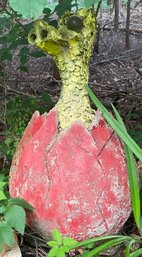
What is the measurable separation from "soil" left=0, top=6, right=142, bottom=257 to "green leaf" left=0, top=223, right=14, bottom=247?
0.72 feet

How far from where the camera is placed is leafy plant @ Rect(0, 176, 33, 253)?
4.62ft

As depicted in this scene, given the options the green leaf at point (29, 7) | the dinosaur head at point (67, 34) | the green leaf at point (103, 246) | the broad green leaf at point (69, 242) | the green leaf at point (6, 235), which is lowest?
the green leaf at point (103, 246)

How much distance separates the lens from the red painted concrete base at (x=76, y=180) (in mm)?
1512

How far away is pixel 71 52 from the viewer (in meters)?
1.57

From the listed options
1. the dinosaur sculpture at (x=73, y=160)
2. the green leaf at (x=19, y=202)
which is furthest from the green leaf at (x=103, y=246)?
the green leaf at (x=19, y=202)

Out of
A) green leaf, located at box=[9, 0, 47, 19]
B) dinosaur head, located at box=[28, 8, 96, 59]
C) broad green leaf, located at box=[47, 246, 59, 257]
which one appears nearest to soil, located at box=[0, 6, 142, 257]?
broad green leaf, located at box=[47, 246, 59, 257]

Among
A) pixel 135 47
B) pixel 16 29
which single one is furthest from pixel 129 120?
pixel 135 47

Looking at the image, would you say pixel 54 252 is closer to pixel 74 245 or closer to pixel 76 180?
pixel 74 245

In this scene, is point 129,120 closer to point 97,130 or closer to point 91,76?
point 97,130

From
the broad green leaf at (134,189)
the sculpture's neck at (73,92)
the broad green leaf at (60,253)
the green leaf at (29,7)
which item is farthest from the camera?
the sculpture's neck at (73,92)

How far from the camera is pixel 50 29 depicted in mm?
1477

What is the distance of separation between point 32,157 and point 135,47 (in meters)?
3.18

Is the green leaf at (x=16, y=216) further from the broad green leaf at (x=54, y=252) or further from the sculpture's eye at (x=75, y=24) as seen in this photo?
the sculpture's eye at (x=75, y=24)

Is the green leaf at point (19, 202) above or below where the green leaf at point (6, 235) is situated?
above
